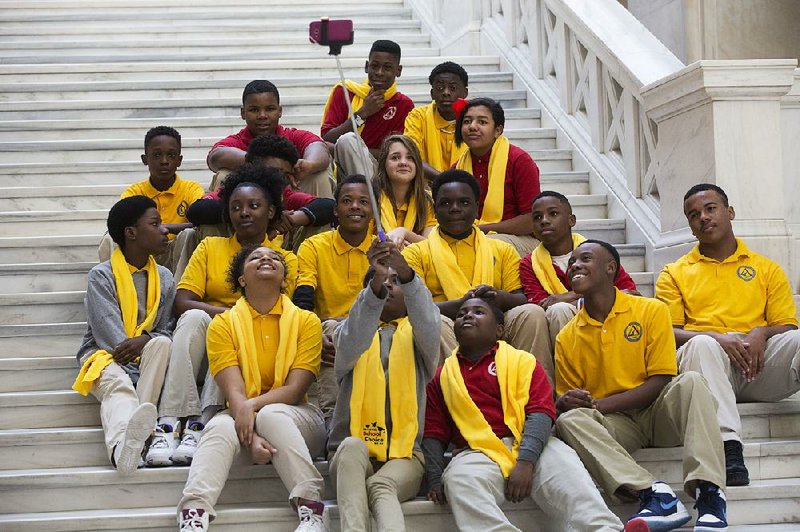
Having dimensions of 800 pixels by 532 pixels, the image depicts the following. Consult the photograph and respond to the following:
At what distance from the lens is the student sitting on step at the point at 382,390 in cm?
506

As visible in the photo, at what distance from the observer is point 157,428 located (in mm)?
5621

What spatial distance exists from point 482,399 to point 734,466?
3.78 ft

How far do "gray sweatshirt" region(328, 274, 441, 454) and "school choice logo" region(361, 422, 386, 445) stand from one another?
0.08 meters

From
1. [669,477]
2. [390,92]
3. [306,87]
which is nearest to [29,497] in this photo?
[669,477]

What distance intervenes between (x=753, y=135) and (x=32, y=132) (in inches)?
204

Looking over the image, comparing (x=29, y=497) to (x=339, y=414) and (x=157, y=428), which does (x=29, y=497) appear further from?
(x=339, y=414)

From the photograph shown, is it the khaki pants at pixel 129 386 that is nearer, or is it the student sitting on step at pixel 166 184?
the khaki pants at pixel 129 386

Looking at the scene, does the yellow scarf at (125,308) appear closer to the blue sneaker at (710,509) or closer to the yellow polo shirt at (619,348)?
the yellow polo shirt at (619,348)

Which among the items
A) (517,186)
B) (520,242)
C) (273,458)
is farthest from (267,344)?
(517,186)

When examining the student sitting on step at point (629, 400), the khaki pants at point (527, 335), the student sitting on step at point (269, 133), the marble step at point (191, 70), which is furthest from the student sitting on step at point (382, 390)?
the marble step at point (191, 70)

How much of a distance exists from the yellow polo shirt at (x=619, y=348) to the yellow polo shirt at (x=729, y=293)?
1.41 feet

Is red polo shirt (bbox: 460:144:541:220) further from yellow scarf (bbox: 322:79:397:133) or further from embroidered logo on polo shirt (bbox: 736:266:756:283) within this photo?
embroidered logo on polo shirt (bbox: 736:266:756:283)

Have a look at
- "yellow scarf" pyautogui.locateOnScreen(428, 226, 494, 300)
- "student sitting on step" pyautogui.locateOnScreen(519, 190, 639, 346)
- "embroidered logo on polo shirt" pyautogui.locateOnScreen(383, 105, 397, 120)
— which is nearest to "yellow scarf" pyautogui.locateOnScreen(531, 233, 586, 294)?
"student sitting on step" pyautogui.locateOnScreen(519, 190, 639, 346)

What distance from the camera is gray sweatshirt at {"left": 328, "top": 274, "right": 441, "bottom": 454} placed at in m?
5.25
